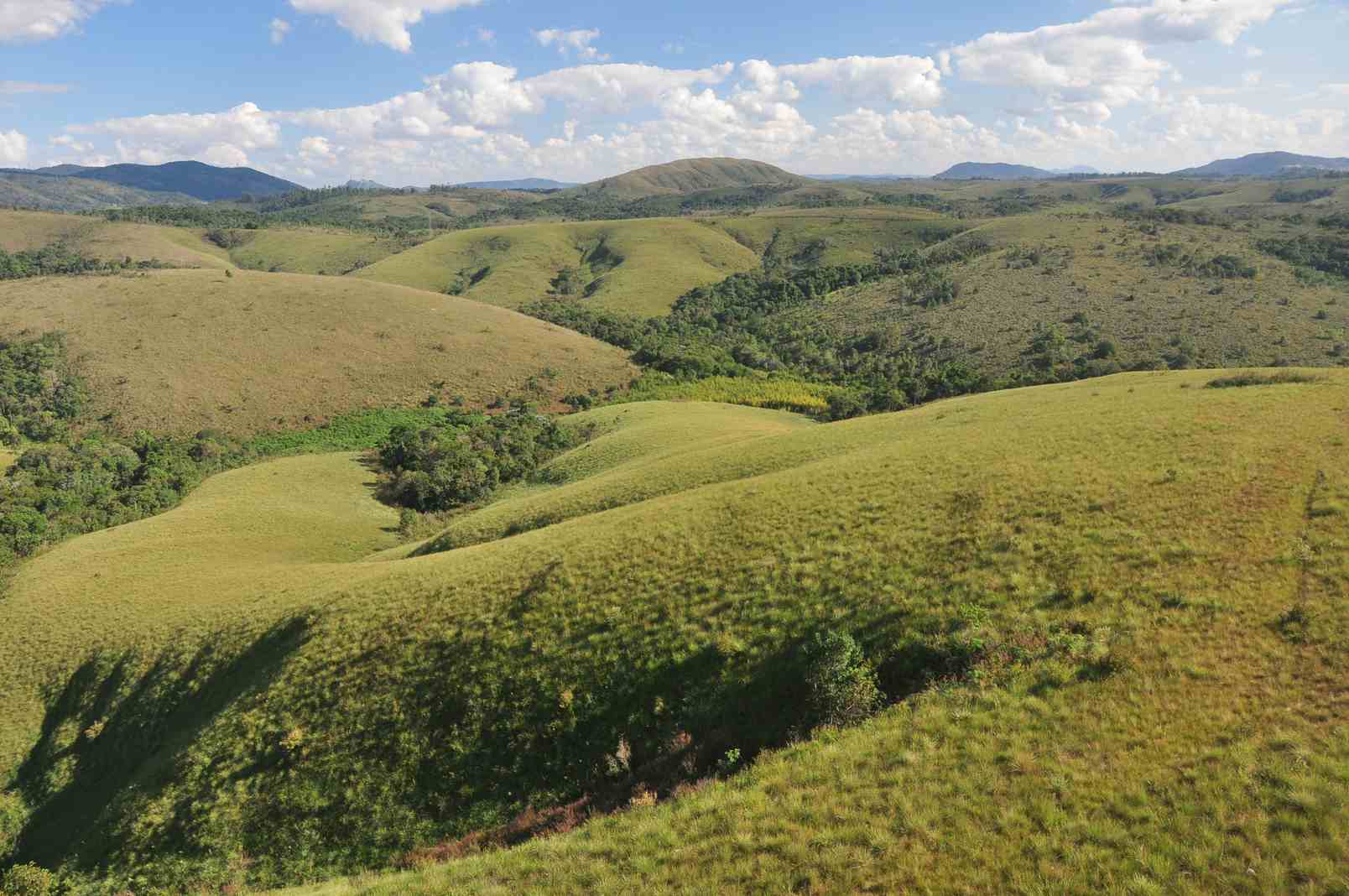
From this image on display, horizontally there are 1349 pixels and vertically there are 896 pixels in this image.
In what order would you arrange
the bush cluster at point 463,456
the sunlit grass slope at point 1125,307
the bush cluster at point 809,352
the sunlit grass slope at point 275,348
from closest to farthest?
the bush cluster at point 463,456 → the bush cluster at point 809,352 → the sunlit grass slope at point 1125,307 → the sunlit grass slope at point 275,348

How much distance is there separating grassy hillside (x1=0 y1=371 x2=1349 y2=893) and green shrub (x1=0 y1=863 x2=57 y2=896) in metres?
1.71

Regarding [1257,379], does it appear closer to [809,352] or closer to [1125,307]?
[1125,307]

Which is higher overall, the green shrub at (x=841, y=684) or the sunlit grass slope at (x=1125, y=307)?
the sunlit grass slope at (x=1125, y=307)

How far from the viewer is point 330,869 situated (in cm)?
1802

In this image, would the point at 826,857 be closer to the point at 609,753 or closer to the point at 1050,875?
the point at 1050,875

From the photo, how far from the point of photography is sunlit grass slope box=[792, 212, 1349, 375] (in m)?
102

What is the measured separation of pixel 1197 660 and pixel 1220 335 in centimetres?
12426

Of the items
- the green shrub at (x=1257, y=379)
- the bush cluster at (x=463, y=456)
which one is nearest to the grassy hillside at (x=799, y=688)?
the green shrub at (x=1257, y=379)

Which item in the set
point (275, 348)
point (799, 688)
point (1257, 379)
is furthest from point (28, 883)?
point (275, 348)

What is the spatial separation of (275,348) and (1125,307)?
175 metres

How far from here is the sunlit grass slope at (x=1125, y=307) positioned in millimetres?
102125

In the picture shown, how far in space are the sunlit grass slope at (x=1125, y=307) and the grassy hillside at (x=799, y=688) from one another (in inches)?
3371

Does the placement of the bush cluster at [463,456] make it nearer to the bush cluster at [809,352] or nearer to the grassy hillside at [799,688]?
the grassy hillside at [799,688]

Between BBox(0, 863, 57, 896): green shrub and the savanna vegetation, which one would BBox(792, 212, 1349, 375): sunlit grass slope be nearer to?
the savanna vegetation
